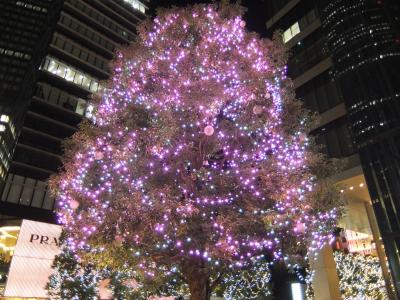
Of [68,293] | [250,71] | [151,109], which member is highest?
[250,71]

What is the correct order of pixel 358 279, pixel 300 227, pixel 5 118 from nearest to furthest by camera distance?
1. pixel 300 227
2. pixel 358 279
3. pixel 5 118

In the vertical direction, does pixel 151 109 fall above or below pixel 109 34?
below

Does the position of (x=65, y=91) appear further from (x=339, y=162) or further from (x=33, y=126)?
(x=339, y=162)

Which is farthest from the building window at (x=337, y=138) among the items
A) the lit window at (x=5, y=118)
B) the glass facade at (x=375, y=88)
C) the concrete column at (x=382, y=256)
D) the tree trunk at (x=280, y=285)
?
the lit window at (x=5, y=118)

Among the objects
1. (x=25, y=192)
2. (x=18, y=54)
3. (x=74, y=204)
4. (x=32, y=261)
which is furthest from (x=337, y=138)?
(x=18, y=54)

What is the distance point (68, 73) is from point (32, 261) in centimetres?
2329

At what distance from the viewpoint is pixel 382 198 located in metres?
16.3

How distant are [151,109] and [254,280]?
26.9 feet

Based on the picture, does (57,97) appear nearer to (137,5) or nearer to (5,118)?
(5,118)

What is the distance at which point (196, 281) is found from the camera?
8617 mm

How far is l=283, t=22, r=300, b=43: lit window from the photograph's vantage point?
71.8 ft

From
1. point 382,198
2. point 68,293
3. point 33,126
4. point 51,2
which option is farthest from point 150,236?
point 51,2

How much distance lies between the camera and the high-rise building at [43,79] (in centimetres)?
3148

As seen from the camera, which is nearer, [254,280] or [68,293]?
[254,280]
